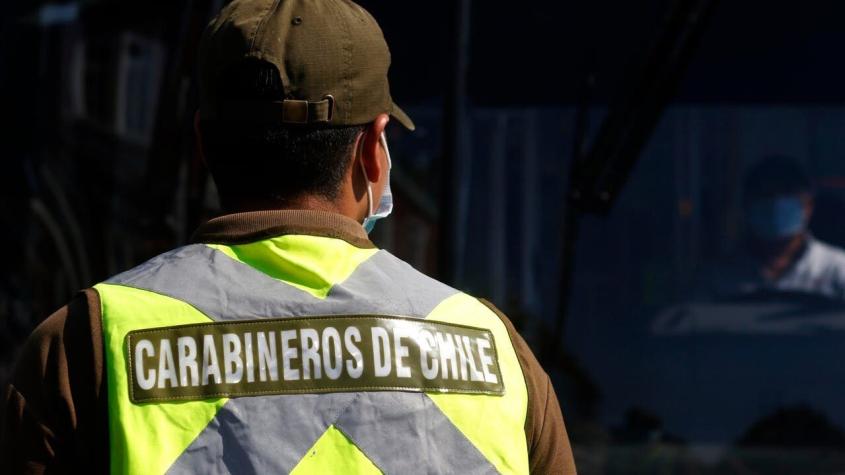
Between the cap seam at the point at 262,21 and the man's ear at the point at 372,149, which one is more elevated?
the cap seam at the point at 262,21

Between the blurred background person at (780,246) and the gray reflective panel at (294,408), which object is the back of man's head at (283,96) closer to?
the gray reflective panel at (294,408)

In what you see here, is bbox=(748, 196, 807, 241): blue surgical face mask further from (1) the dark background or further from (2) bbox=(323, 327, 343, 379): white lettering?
(2) bbox=(323, 327, 343, 379): white lettering

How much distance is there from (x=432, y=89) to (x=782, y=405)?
1.22 meters

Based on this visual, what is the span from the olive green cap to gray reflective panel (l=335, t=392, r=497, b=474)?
33cm

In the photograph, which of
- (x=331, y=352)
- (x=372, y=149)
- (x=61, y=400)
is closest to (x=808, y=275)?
(x=372, y=149)

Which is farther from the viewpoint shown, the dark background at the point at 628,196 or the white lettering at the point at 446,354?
the dark background at the point at 628,196

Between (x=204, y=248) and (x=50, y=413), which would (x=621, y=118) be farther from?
(x=50, y=413)

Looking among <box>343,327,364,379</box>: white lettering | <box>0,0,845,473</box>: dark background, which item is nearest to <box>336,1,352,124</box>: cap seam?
<box>343,327,364,379</box>: white lettering

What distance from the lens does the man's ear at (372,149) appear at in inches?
64.0

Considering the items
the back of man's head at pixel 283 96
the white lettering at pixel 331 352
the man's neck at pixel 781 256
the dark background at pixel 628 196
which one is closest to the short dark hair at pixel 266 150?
the back of man's head at pixel 283 96

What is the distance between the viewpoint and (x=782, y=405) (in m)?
3.44

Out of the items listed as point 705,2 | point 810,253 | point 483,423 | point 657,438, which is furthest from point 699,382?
point 483,423

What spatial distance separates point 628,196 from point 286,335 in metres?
2.11

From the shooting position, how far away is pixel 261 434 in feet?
4.81
